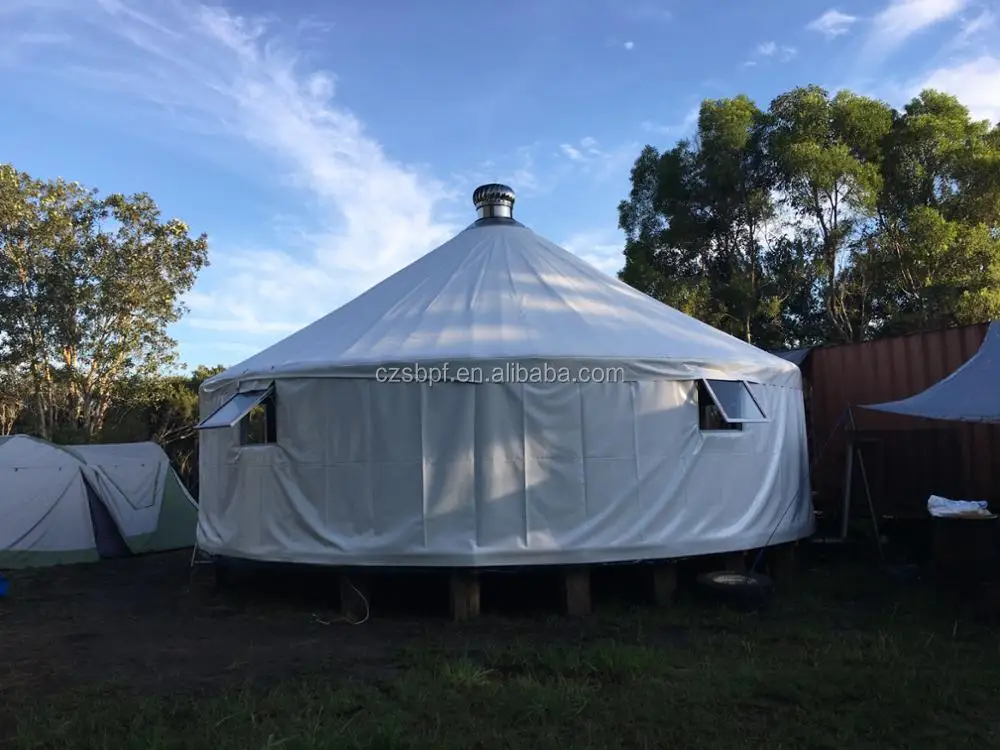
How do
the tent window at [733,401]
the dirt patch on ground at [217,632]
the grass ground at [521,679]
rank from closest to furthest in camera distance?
the grass ground at [521,679], the dirt patch on ground at [217,632], the tent window at [733,401]

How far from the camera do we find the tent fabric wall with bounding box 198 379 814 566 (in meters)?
6.07

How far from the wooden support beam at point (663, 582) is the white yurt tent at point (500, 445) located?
15cm

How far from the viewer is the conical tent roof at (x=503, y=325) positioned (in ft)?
20.7

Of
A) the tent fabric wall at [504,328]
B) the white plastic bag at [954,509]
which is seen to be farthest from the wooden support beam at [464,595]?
the white plastic bag at [954,509]

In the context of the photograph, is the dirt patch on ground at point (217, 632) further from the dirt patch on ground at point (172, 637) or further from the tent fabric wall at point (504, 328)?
the tent fabric wall at point (504, 328)

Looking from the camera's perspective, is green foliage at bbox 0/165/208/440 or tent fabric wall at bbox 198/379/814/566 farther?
green foliage at bbox 0/165/208/440

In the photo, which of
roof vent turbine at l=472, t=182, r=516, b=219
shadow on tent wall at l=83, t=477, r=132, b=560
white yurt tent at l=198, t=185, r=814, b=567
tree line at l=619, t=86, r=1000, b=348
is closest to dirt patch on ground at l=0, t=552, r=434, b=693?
white yurt tent at l=198, t=185, r=814, b=567

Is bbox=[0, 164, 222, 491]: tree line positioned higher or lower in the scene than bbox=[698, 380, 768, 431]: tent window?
higher

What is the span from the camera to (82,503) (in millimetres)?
9945

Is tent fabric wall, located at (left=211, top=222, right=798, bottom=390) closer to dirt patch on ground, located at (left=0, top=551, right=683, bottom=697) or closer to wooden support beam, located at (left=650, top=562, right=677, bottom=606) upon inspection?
wooden support beam, located at (left=650, top=562, right=677, bottom=606)

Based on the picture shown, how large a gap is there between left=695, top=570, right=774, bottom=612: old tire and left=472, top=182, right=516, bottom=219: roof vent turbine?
4539mm

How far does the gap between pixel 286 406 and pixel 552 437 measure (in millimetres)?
2103

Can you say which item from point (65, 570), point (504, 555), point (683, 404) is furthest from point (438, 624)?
point (65, 570)

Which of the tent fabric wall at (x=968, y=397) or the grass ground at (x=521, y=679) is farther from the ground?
the tent fabric wall at (x=968, y=397)
